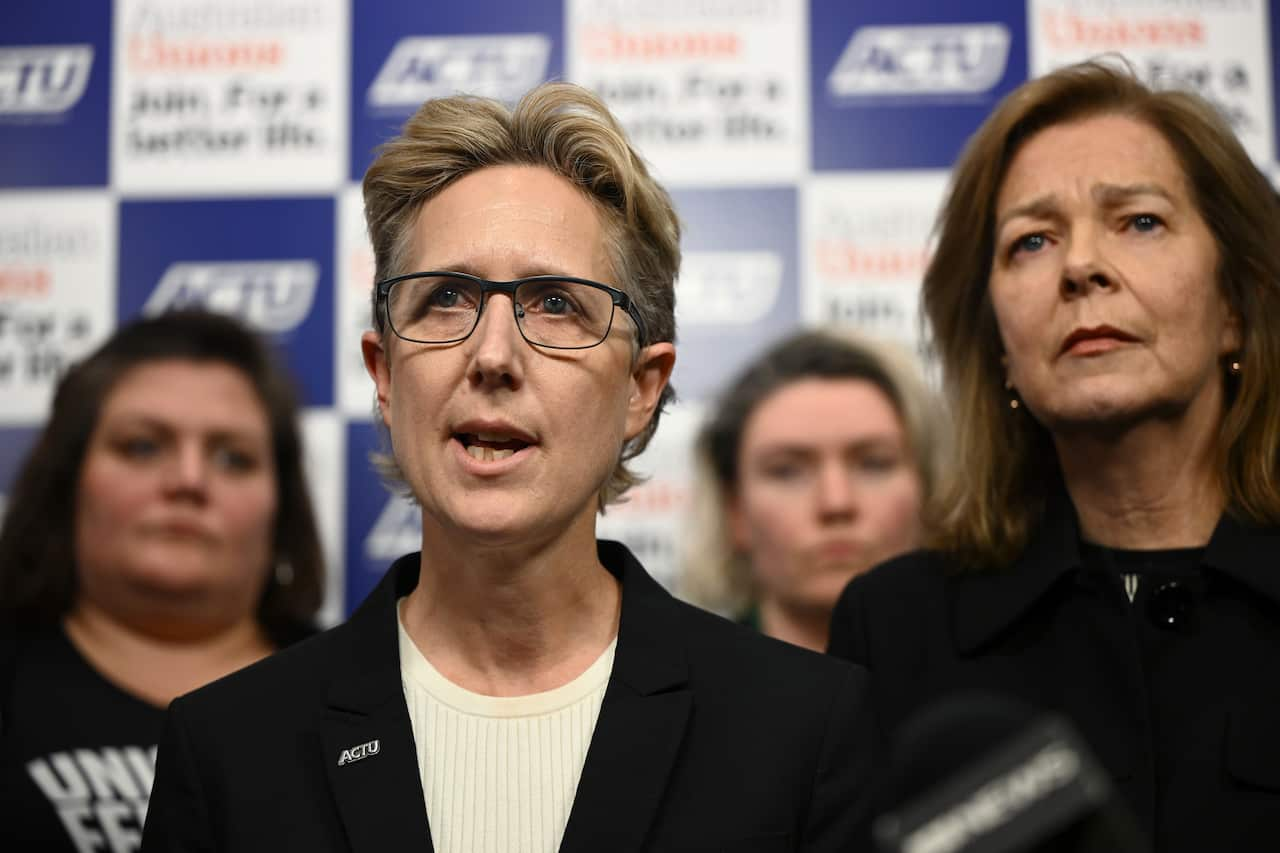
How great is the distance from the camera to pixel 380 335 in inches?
76.3

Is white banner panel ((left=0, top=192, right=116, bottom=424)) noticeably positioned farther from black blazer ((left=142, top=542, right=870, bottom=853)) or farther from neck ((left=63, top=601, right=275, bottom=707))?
black blazer ((left=142, top=542, right=870, bottom=853))

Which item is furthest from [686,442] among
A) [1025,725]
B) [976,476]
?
[1025,725]

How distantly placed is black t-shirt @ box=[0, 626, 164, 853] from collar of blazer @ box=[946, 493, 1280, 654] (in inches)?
61.4

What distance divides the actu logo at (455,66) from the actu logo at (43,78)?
0.78m

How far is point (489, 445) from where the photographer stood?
177 centimetres

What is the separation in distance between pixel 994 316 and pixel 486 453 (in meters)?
1.12

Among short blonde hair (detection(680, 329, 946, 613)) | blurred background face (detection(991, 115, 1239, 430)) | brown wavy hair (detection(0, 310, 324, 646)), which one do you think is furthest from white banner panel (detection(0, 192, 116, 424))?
blurred background face (detection(991, 115, 1239, 430))

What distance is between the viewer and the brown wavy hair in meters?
3.10

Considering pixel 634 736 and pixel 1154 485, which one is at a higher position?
pixel 1154 485

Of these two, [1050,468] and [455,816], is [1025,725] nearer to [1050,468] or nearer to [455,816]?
[455,816]

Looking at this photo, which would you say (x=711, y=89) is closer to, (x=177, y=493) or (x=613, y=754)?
(x=177, y=493)

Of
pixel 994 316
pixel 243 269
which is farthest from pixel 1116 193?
pixel 243 269

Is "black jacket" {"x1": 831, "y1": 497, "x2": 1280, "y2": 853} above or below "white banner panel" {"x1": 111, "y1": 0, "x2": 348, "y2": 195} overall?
below

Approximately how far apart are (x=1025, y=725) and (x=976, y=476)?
161 centimetres
